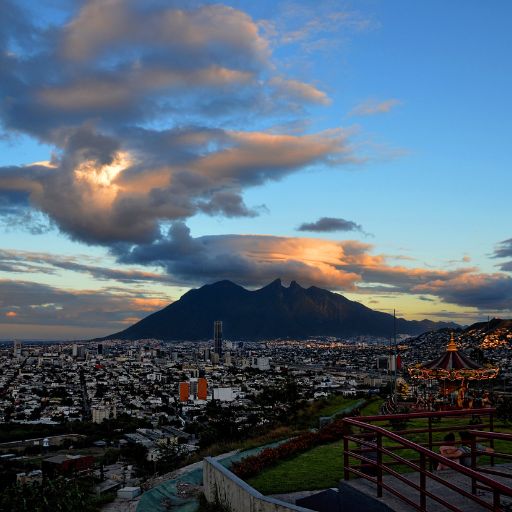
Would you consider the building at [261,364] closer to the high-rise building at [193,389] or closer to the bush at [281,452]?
the high-rise building at [193,389]

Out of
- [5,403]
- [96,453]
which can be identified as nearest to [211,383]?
[5,403]

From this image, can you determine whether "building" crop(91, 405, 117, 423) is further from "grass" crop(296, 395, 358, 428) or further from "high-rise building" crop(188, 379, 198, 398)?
"grass" crop(296, 395, 358, 428)

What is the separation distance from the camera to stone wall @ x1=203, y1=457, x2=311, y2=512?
283 inches

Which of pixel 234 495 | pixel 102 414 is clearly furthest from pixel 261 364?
pixel 234 495

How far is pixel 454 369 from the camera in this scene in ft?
63.8

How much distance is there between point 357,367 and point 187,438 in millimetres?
101412

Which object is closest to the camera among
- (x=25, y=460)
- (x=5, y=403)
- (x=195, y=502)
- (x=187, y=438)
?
(x=195, y=502)

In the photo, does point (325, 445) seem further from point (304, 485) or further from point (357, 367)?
point (357, 367)

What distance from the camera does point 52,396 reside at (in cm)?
9900

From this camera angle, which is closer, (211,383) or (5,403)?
(5,403)

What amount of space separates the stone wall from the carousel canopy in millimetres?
11421

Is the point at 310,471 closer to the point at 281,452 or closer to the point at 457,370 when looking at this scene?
the point at 281,452

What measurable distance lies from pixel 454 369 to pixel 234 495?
12.8 metres

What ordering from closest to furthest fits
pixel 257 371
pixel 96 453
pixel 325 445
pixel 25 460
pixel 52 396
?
pixel 325 445 < pixel 25 460 < pixel 96 453 < pixel 52 396 < pixel 257 371
